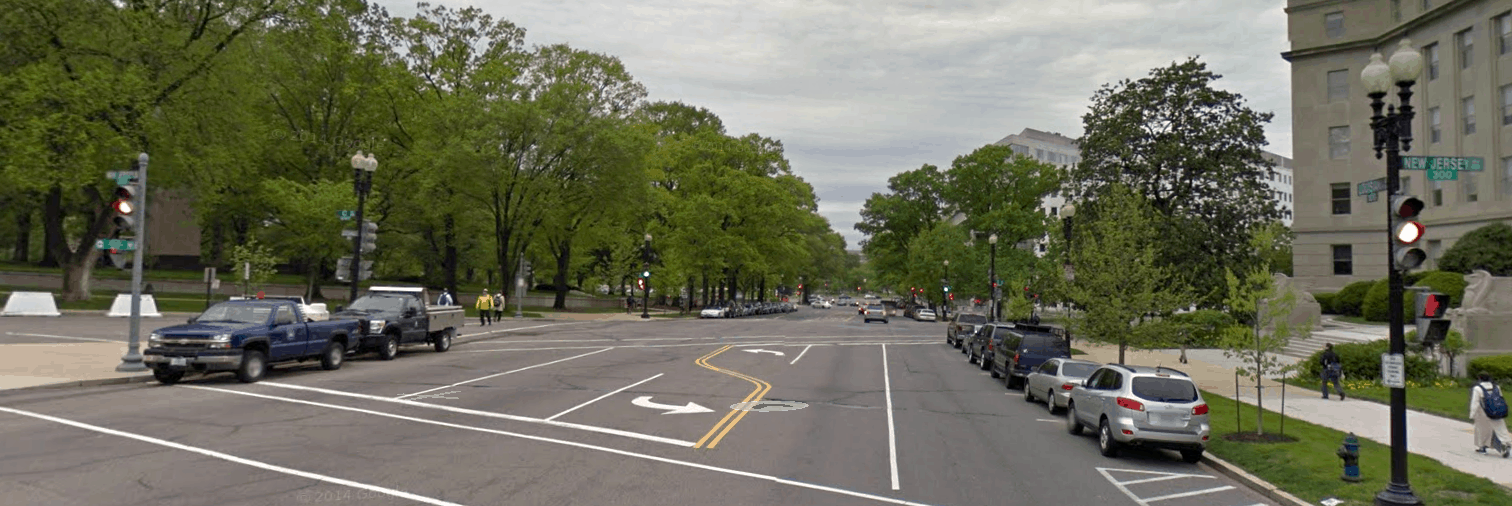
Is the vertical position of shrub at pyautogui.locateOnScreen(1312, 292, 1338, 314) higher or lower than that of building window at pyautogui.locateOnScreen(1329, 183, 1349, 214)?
lower

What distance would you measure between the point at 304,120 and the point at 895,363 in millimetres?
39820

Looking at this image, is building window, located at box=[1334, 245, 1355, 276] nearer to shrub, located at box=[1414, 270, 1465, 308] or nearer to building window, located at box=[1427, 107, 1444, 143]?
building window, located at box=[1427, 107, 1444, 143]

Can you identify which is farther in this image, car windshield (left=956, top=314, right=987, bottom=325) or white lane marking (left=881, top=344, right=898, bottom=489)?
car windshield (left=956, top=314, right=987, bottom=325)

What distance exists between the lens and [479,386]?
1941 cm

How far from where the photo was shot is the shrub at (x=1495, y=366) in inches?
857

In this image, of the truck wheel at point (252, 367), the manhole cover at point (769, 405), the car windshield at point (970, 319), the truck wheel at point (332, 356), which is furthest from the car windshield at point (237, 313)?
the car windshield at point (970, 319)

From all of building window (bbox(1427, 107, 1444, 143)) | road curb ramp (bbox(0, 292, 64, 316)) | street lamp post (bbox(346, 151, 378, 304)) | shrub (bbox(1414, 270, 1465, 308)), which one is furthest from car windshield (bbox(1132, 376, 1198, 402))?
road curb ramp (bbox(0, 292, 64, 316))

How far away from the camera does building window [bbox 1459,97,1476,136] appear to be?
36938 mm

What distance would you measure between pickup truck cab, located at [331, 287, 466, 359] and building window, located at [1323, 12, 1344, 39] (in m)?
45.0

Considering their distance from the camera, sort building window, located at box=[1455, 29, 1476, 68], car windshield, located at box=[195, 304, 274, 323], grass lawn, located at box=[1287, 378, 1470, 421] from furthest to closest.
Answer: building window, located at box=[1455, 29, 1476, 68] < car windshield, located at box=[195, 304, 274, 323] < grass lawn, located at box=[1287, 378, 1470, 421]

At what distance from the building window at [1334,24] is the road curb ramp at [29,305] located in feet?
198

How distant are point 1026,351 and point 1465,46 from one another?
95.9 feet

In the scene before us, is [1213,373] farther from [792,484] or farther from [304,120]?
[304,120]

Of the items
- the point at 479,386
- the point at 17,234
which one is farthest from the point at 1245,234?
the point at 17,234
